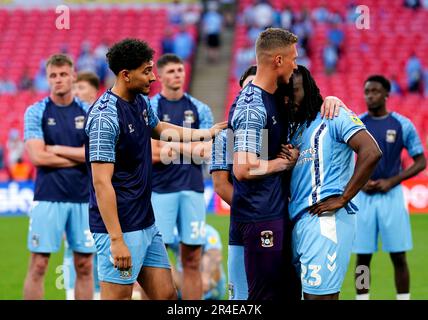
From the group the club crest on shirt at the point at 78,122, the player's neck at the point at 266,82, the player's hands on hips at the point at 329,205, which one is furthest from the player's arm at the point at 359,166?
the club crest on shirt at the point at 78,122

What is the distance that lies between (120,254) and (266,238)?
97 centimetres

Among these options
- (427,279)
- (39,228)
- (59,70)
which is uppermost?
(59,70)

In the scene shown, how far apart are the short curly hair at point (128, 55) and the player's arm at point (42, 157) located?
250 centimetres

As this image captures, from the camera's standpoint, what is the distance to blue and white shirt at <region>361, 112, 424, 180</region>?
27.0ft

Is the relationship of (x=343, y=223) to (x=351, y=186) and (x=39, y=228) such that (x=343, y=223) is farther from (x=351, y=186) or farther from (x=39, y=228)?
(x=39, y=228)

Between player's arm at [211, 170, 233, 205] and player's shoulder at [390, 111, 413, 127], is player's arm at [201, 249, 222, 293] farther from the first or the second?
player's arm at [211, 170, 233, 205]

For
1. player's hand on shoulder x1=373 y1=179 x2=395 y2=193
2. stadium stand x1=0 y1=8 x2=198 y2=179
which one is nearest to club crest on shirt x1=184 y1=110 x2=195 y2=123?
player's hand on shoulder x1=373 y1=179 x2=395 y2=193

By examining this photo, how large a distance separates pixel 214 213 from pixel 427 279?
23.9 ft

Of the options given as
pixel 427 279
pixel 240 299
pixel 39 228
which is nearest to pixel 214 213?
pixel 427 279

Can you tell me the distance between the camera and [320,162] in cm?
526

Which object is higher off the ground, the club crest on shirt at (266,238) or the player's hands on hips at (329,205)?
the player's hands on hips at (329,205)

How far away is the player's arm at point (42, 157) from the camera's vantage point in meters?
7.62

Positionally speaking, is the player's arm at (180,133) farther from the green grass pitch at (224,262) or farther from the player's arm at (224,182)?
the green grass pitch at (224,262)

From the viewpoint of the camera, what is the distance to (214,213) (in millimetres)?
16266
